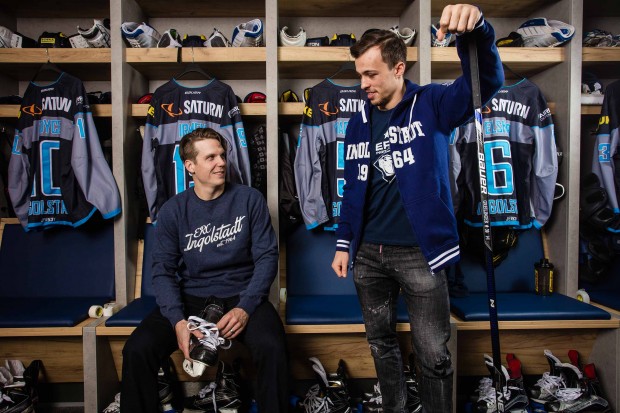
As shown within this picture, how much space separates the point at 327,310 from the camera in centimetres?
205

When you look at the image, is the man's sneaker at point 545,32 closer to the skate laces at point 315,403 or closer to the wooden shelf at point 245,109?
the wooden shelf at point 245,109

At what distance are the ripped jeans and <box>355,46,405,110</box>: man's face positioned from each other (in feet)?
1.58

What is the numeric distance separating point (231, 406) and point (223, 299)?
1.62ft

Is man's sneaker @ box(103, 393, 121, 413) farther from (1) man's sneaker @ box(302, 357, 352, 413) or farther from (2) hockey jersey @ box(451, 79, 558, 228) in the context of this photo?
(2) hockey jersey @ box(451, 79, 558, 228)

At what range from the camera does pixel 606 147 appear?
2.28m

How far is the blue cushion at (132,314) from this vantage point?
75.9 inches

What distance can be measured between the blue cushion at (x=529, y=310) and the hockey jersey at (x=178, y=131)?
46.3 inches

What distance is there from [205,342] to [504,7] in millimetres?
2382

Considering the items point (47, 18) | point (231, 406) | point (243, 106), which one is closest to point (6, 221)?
point (47, 18)

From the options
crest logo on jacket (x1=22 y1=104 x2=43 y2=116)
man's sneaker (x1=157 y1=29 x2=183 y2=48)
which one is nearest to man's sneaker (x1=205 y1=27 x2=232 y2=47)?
man's sneaker (x1=157 y1=29 x2=183 y2=48)

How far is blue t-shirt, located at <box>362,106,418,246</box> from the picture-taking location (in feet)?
4.72

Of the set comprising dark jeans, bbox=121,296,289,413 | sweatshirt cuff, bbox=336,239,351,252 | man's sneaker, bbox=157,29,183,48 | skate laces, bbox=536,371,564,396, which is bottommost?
skate laces, bbox=536,371,564,396

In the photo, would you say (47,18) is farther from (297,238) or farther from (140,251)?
(297,238)

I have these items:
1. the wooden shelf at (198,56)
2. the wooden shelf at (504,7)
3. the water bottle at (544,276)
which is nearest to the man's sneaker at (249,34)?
the wooden shelf at (198,56)
